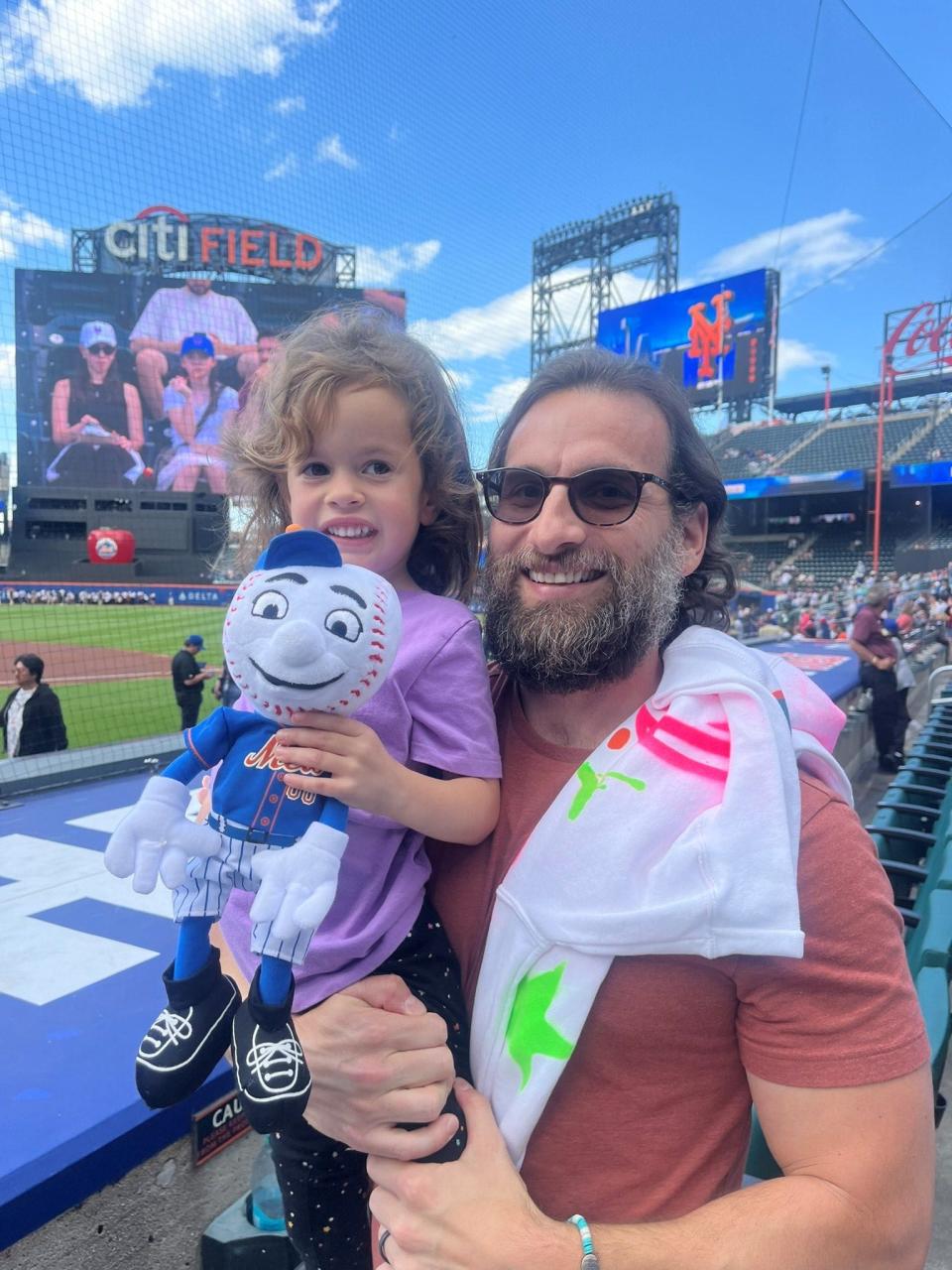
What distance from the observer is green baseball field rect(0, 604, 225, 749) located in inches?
457

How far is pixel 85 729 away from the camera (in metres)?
10.8

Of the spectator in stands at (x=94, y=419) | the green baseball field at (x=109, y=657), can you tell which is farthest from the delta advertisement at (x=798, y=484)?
the spectator in stands at (x=94, y=419)

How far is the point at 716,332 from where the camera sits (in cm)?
3027

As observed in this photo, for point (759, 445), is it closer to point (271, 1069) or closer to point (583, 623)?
point (583, 623)

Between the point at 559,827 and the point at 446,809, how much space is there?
0.49ft

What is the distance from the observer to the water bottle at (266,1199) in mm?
1657

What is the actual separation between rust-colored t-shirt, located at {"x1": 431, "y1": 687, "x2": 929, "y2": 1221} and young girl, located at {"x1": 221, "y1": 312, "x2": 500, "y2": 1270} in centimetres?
18

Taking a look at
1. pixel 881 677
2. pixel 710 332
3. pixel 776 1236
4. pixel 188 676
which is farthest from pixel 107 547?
pixel 776 1236

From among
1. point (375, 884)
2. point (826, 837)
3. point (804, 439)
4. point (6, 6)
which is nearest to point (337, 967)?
point (375, 884)

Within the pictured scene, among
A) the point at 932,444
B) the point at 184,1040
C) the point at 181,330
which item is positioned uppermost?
the point at 181,330

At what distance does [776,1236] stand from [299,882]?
619mm

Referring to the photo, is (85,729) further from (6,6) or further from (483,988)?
(483,988)

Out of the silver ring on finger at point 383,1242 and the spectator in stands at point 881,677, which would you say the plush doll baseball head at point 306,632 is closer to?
the silver ring on finger at point 383,1242

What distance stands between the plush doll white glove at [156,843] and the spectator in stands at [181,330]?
41.1 meters
